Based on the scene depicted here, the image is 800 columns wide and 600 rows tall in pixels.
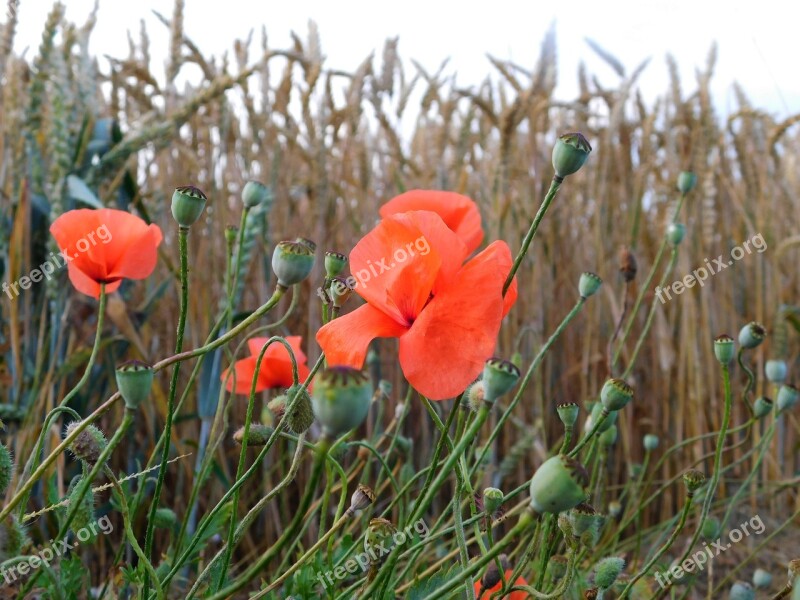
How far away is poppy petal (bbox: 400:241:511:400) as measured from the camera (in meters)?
0.59

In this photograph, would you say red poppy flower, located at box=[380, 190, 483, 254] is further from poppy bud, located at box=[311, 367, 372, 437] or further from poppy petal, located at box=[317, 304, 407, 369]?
poppy bud, located at box=[311, 367, 372, 437]

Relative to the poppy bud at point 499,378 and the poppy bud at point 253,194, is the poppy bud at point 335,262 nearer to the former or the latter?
the poppy bud at point 253,194

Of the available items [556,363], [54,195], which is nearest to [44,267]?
[54,195]

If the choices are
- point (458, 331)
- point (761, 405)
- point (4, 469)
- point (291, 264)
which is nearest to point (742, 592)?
point (761, 405)

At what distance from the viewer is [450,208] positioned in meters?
0.87

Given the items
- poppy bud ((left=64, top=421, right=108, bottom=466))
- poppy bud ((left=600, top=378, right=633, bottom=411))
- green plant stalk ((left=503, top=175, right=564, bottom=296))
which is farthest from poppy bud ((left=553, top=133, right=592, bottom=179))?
poppy bud ((left=64, top=421, right=108, bottom=466))

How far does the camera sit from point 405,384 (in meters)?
1.83

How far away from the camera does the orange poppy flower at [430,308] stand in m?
0.59

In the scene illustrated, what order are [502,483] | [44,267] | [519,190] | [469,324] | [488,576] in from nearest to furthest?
[469,324] < [488,576] < [44,267] < [502,483] < [519,190]

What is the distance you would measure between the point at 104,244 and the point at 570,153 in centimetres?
50

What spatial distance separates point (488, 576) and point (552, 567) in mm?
196

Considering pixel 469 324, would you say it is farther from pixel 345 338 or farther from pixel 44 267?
pixel 44 267

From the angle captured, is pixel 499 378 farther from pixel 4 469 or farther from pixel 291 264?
pixel 4 469

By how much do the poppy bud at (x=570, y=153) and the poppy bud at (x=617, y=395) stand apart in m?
0.19
